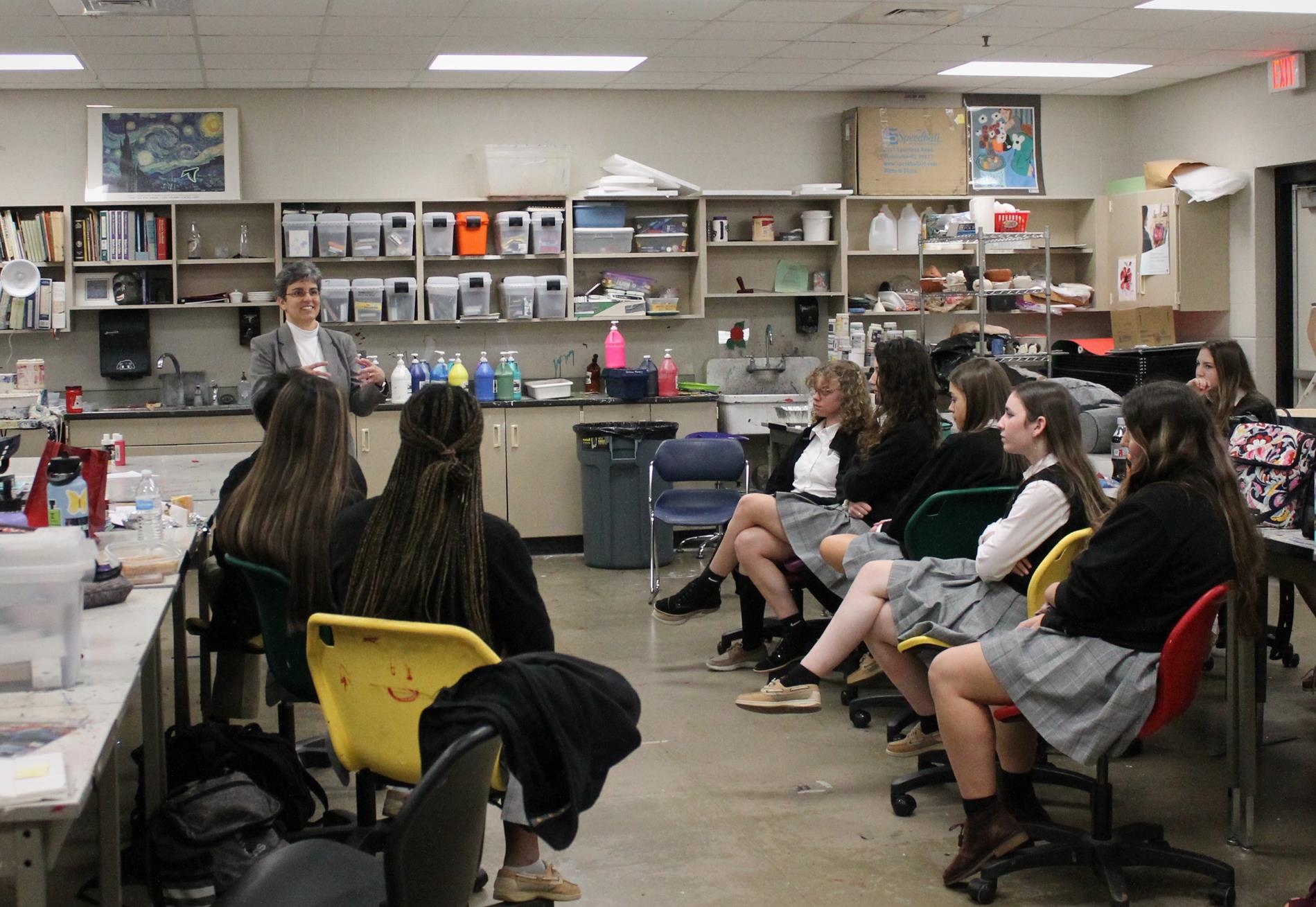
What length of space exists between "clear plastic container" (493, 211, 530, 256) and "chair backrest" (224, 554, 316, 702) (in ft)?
15.4

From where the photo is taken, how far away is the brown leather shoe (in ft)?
10.0

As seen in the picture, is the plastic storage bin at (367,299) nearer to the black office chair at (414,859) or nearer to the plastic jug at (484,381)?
the plastic jug at (484,381)

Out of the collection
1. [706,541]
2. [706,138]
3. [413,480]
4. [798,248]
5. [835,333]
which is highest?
[706,138]

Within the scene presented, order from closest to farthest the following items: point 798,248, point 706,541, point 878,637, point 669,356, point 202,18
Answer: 1. point 878,637
2. point 202,18
3. point 706,541
4. point 669,356
5. point 798,248

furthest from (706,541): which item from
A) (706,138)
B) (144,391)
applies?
(144,391)

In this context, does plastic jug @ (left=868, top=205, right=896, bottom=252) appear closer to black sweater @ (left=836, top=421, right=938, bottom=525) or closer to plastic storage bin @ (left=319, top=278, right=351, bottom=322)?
plastic storage bin @ (left=319, top=278, right=351, bottom=322)

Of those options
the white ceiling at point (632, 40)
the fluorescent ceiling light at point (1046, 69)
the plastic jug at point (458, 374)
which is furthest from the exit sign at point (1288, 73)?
the plastic jug at point (458, 374)

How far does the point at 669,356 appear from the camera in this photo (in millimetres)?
7758

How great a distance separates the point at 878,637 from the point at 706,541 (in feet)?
11.7

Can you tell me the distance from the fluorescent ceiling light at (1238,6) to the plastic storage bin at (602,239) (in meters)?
3.10

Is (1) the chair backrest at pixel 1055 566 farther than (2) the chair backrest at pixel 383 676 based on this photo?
Yes

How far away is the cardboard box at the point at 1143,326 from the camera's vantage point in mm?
8039

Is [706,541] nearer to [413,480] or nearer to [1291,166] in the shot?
[1291,166]

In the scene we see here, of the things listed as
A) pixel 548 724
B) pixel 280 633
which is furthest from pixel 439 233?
pixel 548 724
